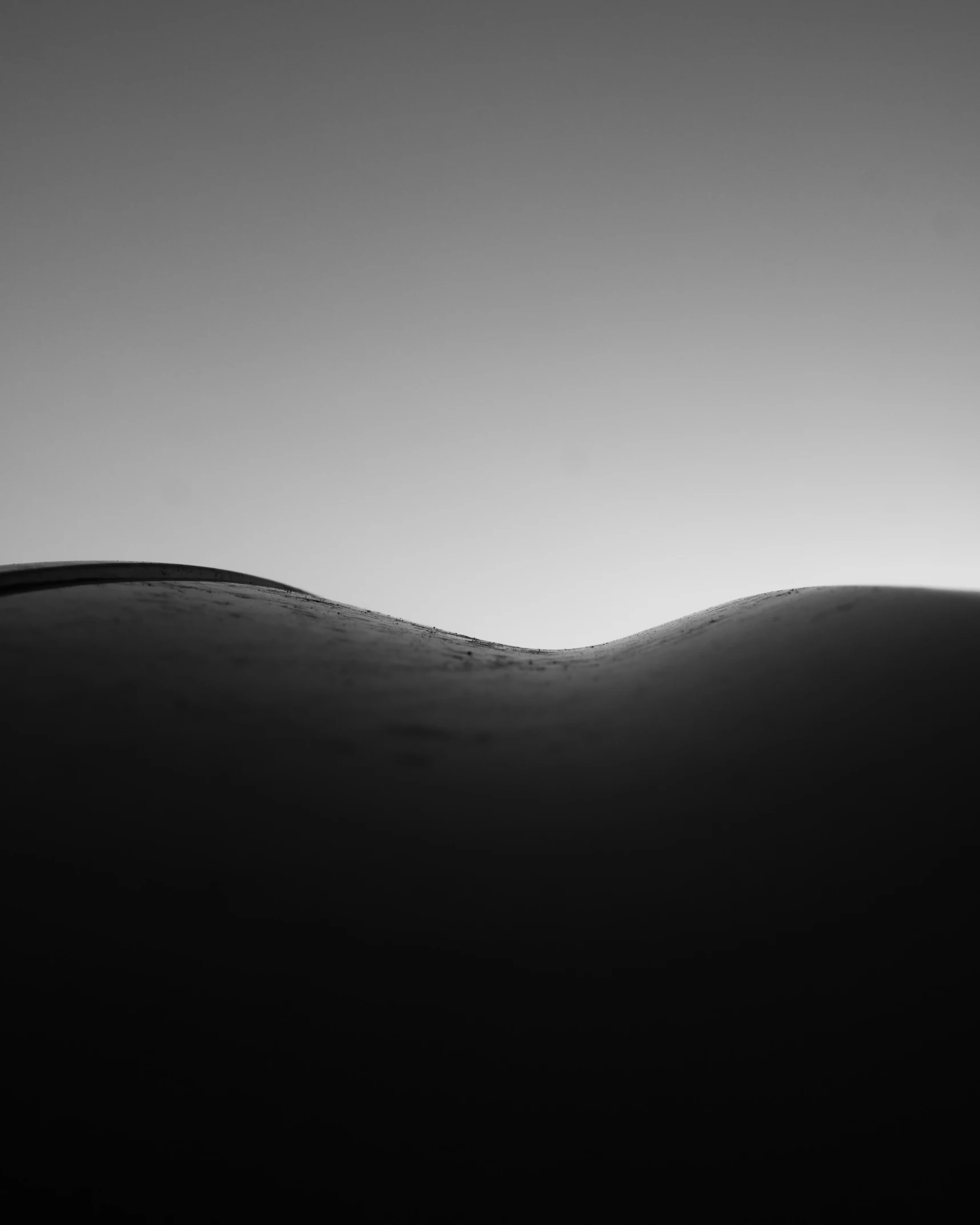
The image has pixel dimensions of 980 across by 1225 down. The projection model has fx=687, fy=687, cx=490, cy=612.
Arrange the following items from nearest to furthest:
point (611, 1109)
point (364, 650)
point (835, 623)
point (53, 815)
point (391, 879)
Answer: point (611, 1109) → point (391, 879) → point (53, 815) → point (835, 623) → point (364, 650)

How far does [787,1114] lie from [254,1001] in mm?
934

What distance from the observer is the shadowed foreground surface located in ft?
3.50

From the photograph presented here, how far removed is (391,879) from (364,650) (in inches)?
54.0

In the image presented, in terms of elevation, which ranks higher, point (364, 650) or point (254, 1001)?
point (364, 650)

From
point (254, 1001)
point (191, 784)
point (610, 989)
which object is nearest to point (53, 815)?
point (191, 784)

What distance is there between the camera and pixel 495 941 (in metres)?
1.42

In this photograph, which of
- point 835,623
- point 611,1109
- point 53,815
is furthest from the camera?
point 835,623

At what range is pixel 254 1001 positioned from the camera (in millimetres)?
1276

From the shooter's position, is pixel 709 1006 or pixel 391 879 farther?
pixel 391 879

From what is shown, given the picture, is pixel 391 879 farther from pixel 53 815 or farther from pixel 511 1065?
pixel 53 815

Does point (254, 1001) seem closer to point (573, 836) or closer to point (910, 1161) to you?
point (573, 836)

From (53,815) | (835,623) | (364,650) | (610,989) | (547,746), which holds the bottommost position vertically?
(610,989)

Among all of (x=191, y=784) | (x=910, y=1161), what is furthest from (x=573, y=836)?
(x=191, y=784)

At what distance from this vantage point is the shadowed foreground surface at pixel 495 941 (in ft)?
3.50
